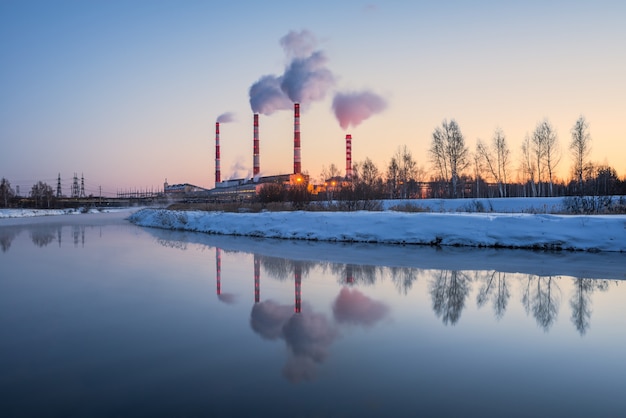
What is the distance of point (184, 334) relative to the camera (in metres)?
3.91

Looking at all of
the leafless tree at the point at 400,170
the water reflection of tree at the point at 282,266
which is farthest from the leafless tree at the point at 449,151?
the water reflection of tree at the point at 282,266

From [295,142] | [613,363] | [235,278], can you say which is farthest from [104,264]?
[295,142]

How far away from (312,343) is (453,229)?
9.97 meters

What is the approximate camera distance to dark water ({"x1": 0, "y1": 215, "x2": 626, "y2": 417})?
256cm

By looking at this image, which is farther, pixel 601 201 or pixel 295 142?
pixel 295 142

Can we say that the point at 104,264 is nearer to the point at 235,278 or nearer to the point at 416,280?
the point at 235,278

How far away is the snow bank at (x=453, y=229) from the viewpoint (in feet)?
36.1

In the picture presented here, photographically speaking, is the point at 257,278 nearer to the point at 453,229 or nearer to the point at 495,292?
the point at 495,292

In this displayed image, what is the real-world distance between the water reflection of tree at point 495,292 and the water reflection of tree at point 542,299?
0.80 ft

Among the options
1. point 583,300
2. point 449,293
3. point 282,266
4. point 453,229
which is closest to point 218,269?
point 282,266

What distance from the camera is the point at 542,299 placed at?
17.9 feet

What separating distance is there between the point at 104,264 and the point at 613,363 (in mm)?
8576

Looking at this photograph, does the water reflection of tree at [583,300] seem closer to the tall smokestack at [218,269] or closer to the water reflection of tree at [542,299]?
the water reflection of tree at [542,299]

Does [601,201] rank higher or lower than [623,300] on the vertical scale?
higher
